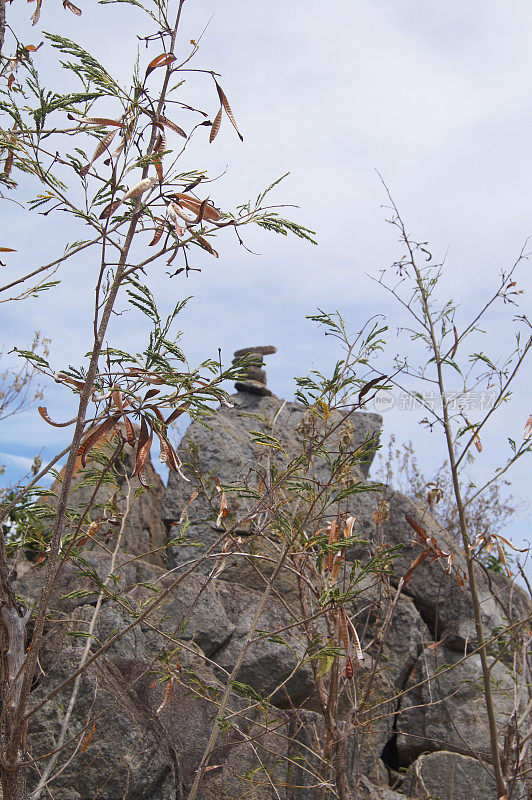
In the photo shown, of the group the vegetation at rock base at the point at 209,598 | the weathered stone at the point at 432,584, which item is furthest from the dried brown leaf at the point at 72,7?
the weathered stone at the point at 432,584

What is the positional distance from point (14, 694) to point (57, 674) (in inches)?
54.4

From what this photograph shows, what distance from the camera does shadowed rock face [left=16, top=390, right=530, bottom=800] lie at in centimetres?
314

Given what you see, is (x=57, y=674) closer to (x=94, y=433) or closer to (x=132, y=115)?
(x=94, y=433)

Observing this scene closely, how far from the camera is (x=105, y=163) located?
2102 millimetres

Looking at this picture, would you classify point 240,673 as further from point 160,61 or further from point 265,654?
point 160,61

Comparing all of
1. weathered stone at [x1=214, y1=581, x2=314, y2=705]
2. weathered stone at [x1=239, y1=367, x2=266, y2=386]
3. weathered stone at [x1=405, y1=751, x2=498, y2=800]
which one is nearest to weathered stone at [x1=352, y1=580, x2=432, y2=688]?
weathered stone at [x1=405, y1=751, x2=498, y2=800]

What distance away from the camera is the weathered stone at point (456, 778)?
4621 mm

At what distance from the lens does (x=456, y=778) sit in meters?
4.68

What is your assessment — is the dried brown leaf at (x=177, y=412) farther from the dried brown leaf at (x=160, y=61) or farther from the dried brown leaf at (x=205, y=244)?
the dried brown leaf at (x=160, y=61)

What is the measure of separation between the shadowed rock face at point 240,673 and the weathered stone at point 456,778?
0.01 metres

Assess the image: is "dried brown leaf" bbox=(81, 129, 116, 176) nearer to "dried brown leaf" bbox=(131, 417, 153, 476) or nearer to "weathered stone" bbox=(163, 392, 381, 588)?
"dried brown leaf" bbox=(131, 417, 153, 476)

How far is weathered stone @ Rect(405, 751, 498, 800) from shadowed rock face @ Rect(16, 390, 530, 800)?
10 mm

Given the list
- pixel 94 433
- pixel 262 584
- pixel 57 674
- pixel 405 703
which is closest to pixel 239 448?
pixel 262 584

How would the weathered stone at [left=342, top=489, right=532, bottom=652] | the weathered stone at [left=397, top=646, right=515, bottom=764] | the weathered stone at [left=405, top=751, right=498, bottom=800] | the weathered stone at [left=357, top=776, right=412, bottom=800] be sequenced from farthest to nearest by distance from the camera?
the weathered stone at [left=342, top=489, right=532, bottom=652]
the weathered stone at [left=397, top=646, right=515, bottom=764]
the weathered stone at [left=405, top=751, right=498, bottom=800]
the weathered stone at [left=357, top=776, right=412, bottom=800]
